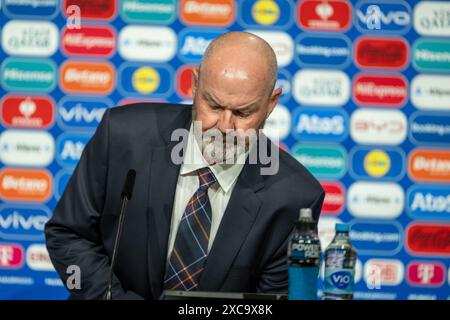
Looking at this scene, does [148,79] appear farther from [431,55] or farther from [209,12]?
[431,55]

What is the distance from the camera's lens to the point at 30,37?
3.94 m

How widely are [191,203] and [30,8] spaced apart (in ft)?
6.55

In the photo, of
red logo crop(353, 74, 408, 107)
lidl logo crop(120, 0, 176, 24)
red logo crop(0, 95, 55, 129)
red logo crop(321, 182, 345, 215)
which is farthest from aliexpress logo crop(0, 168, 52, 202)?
red logo crop(353, 74, 408, 107)

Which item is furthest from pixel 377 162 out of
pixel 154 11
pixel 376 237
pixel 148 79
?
pixel 154 11

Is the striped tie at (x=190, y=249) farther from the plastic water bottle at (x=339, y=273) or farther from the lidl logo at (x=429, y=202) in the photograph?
the lidl logo at (x=429, y=202)

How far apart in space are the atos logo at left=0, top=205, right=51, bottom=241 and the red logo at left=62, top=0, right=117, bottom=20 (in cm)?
104

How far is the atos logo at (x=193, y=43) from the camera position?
3.90 meters

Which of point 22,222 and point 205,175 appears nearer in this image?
point 205,175

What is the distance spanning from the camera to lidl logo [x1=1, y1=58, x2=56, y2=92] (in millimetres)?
3930

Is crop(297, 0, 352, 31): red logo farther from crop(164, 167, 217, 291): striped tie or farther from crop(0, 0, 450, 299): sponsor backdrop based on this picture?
crop(164, 167, 217, 291): striped tie

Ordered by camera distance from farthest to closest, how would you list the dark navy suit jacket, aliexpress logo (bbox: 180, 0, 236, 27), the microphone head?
aliexpress logo (bbox: 180, 0, 236, 27)
the dark navy suit jacket
the microphone head

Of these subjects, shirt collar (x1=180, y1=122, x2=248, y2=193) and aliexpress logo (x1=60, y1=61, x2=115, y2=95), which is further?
aliexpress logo (x1=60, y1=61, x2=115, y2=95)

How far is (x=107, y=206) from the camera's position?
2477 mm

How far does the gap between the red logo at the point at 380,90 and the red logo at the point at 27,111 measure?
1.63 m
